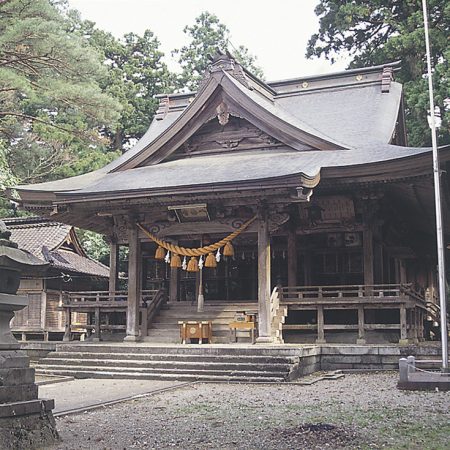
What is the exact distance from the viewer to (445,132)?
2830cm

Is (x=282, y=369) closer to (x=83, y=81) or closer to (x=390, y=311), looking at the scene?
(x=390, y=311)

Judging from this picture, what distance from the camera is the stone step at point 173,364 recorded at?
496 inches

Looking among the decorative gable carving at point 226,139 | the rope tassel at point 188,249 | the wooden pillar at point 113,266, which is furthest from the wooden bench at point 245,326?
the wooden pillar at point 113,266

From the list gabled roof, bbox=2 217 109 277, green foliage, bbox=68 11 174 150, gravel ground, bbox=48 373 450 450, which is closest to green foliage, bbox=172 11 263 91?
green foliage, bbox=68 11 174 150

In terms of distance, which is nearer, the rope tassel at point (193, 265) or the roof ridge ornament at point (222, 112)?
the rope tassel at point (193, 265)

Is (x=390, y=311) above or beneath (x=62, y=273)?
beneath

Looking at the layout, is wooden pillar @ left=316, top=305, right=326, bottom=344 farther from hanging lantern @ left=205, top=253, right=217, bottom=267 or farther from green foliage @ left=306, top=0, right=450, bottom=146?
green foliage @ left=306, top=0, right=450, bottom=146

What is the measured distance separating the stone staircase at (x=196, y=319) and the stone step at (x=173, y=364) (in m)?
2.66

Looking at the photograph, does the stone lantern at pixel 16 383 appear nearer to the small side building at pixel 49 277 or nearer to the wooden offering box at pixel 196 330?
the wooden offering box at pixel 196 330

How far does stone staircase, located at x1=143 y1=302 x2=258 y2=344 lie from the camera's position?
16.4m

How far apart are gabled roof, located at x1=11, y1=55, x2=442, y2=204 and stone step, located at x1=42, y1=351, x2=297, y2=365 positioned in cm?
390

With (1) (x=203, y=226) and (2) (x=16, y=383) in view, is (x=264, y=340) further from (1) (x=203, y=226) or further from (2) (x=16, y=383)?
(2) (x=16, y=383)

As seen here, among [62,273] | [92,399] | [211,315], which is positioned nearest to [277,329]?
[211,315]

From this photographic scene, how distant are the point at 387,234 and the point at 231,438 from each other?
42.9ft
